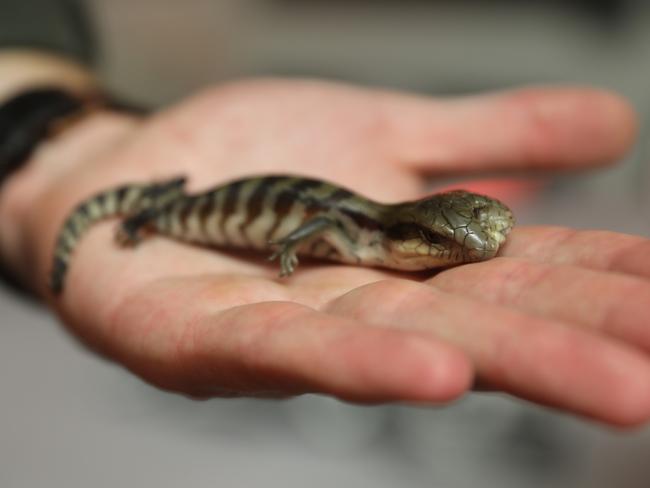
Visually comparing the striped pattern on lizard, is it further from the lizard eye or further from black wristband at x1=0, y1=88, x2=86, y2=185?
black wristband at x1=0, y1=88, x2=86, y2=185

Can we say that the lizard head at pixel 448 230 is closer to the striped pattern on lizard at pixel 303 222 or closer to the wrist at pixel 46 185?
the striped pattern on lizard at pixel 303 222

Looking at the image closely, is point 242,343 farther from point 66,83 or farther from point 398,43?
point 398,43

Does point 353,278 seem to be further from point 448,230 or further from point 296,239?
point 448,230

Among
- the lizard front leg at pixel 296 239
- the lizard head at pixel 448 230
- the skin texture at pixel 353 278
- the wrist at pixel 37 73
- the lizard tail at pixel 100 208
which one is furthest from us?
the wrist at pixel 37 73

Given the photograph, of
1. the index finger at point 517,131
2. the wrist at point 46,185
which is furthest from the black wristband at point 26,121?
the index finger at point 517,131

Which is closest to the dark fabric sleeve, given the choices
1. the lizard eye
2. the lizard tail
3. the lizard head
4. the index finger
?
the lizard tail

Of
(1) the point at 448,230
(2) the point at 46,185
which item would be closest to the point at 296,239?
(1) the point at 448,230

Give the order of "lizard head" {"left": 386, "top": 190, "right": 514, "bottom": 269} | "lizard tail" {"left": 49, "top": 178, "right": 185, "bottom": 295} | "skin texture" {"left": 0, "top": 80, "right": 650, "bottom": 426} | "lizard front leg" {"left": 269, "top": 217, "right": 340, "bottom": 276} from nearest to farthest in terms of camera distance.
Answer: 1. "skin texture" {"left": 0, "top": 80, "right": 650, "bottom": 426}
2. "lizard head" {"left": 386, "top": 190, "right": 514, "bottom": 269}
3. "lizard front leg" {"left": 269, "top": 217, "right": 340, "bottom": 276}
4. "lizard tail" {"left": 49, "top": 178, "right": 185, "bottom": 295}
